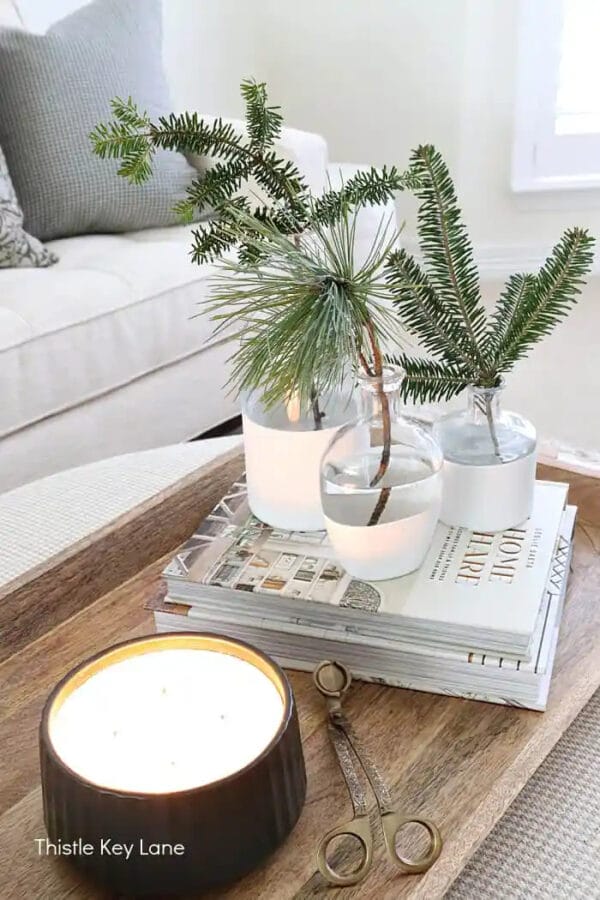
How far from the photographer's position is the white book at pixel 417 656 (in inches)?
26.6

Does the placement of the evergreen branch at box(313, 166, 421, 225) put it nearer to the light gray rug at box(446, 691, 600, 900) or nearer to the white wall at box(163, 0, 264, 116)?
the light gray rug at box(446, 691, 600, 900)

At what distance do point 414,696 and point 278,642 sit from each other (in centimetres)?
11

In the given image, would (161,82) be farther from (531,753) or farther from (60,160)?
(531,753)

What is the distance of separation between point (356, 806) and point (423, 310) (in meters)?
0.38

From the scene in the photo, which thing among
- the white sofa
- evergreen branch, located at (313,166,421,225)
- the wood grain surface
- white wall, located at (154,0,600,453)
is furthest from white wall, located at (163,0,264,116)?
evergreen branch, located at (313,166,421,225)

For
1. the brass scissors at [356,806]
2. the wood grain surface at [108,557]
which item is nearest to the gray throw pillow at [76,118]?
the wood grain surface at [108,557]

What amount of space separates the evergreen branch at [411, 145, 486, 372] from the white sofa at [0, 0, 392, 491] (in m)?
0.94

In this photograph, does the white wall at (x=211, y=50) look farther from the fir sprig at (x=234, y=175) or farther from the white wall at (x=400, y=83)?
the fir sprig at (x=234, y=175)

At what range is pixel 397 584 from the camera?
0.73m

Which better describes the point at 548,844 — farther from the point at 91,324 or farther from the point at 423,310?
the point at 91,324

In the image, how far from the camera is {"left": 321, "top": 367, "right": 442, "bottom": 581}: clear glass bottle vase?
71 centimetres

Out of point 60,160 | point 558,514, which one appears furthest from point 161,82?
point 558,514

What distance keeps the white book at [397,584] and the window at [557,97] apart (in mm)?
2346

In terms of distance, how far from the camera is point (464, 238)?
78cm
